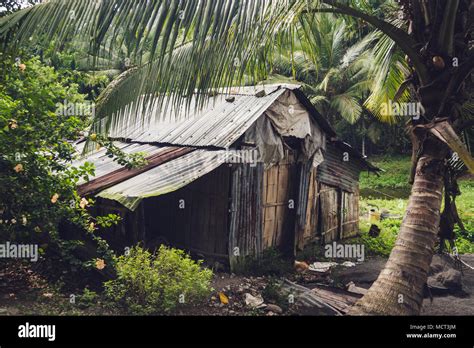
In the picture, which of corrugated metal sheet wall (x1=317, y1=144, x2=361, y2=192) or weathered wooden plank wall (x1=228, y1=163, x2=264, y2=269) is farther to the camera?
corrugated metal sheet wall (x1=317, y1=144, x2=361, y2=192)

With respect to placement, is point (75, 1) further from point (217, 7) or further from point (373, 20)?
point (373, 20)

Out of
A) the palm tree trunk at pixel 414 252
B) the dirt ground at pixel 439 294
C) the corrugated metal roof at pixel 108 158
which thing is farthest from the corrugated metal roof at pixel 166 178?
the palm tree trunk at pixel 414 252

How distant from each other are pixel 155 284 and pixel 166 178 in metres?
1.69

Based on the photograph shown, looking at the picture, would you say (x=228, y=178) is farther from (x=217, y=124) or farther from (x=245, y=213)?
(x=217, y=124)

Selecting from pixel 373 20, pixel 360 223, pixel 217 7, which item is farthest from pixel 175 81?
pixel 360 223

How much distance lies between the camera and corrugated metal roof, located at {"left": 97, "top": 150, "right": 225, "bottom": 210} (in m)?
7.36

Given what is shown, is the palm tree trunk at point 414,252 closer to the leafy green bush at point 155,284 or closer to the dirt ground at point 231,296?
the dirt ground at point 231,296

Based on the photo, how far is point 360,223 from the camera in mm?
14266

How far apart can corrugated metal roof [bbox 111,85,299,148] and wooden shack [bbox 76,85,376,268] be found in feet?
0.08

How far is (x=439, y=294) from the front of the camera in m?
7.93

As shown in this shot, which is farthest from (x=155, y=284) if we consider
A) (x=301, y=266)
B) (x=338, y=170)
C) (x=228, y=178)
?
(x=338, y=170)

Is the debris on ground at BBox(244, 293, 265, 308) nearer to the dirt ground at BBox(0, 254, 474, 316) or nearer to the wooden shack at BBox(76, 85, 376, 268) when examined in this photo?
the dirt ground at BBox(0, 254, 474, 316)

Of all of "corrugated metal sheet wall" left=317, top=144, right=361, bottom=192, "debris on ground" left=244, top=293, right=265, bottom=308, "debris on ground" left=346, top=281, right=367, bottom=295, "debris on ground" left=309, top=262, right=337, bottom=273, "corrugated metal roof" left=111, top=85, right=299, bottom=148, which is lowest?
"debris on ground" left=244, top=293, right=265, bottom=308

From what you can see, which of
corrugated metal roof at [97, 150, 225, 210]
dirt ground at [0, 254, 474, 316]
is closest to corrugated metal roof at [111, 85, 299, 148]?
corrugated metal roof at [97, 150, 225, 210]
